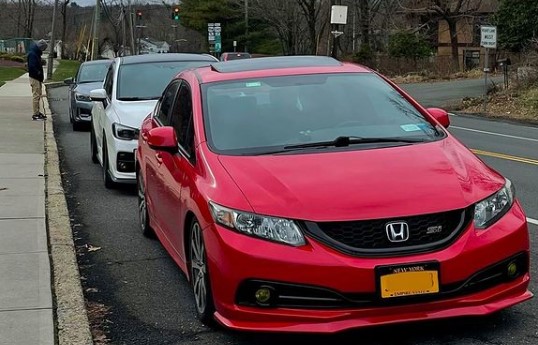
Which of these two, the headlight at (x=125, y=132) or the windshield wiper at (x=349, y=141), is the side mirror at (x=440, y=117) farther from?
the headlight at (x=125, y=132)

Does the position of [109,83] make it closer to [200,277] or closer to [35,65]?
[200,277]

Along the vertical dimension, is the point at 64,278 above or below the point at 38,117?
below

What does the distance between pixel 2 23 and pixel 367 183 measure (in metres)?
106

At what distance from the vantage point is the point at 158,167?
6.70 metres

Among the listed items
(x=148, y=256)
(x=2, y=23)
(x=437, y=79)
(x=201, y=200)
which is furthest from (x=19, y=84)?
(x=2, y=23)

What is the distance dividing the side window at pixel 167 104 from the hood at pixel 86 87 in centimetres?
1167

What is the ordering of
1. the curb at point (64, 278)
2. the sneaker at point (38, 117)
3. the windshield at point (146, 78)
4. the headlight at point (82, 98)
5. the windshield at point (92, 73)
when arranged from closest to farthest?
the curb at point (64, 278), the windshield at point (146, 78), the headlight at point (82, 98), the sneaker at point (38, 117), the windshield at point (92, 73)

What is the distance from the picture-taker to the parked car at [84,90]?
1866 cm

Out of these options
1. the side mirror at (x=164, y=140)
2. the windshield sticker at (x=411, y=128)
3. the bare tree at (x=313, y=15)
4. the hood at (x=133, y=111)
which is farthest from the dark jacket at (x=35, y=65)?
the bare tree at (x=313, y=15)

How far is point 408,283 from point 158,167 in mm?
2849

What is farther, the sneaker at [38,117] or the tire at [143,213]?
the sneaker at [38,117]

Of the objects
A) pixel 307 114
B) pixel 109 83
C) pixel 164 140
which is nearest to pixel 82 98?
pixel 109 83

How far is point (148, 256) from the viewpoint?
23.7 feet

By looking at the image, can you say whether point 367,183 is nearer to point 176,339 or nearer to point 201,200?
point 201,200
